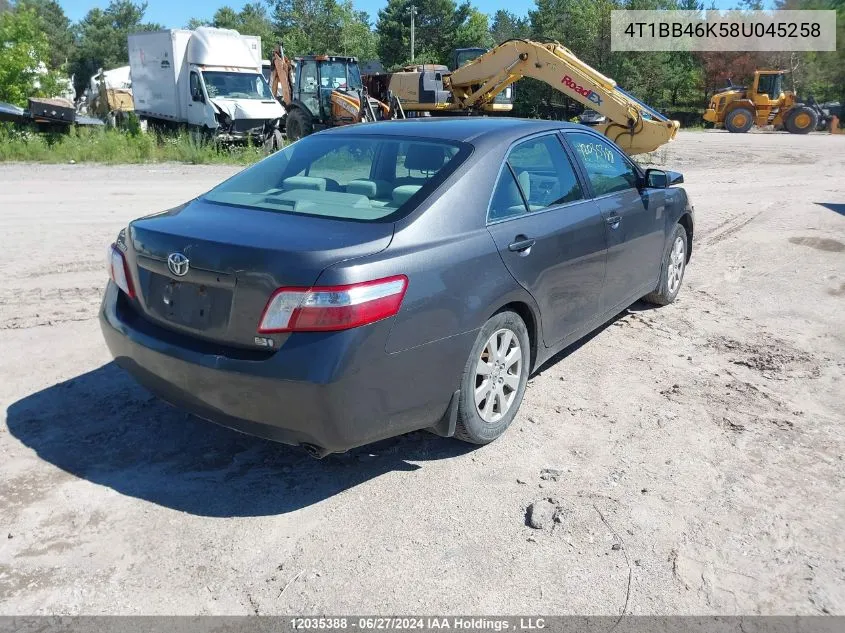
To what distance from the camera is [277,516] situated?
3.28 m

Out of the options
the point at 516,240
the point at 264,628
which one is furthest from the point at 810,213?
the point at 264,628

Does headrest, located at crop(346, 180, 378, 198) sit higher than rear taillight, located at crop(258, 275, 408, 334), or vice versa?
headrest, located at crop(346, 180, 378, 198)

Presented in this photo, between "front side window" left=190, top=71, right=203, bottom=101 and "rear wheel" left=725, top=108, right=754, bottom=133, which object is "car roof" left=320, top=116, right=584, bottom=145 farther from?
"rear wheel" left=725, top=108, right=754, bottom=133

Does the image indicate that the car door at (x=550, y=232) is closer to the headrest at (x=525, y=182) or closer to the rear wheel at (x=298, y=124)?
the headrest at (x=525, y=182)

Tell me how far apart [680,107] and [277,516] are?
174 feet

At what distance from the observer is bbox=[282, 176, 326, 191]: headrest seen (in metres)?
4.07

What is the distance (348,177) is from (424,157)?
0.46 m

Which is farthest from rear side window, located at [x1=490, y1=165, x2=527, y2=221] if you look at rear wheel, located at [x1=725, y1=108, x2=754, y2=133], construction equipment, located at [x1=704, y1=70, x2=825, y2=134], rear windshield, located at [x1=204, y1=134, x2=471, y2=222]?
rear wheel, located at [x1=725, y1=108, x2=754, y2=133]

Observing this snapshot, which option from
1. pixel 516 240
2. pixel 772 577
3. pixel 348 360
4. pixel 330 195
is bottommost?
pixel 772 577

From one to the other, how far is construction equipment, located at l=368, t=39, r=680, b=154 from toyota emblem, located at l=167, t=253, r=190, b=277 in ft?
48.0

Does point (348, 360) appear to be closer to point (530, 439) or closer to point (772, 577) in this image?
point (530, 439)

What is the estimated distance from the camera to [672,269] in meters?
6.30

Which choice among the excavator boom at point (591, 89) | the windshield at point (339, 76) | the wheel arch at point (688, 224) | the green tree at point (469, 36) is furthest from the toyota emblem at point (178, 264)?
the green tree at point (469, 36)

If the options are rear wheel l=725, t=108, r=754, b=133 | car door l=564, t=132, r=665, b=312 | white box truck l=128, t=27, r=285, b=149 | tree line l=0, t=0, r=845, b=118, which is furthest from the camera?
tree line l=0, t=0, r=845, b=118
